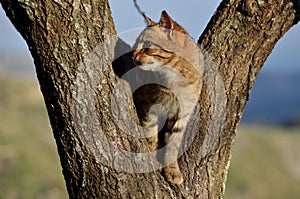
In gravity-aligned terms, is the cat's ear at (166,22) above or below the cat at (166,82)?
above

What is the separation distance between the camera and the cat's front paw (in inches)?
206

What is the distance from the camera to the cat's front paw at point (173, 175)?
5230 millimetres

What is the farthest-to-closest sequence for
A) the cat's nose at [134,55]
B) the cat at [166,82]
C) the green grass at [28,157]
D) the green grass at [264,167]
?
the green grass at [264,167]
the green grass at [28,157]
the cat at [166,82]
the cat's nose at [134,55]

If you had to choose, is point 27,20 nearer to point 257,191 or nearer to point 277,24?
point 277,24

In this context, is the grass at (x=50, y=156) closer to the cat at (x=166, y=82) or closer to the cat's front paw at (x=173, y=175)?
the cat at (x=166, y=82)

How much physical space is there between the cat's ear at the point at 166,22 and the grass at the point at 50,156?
94.1 ft

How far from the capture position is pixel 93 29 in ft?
15.7

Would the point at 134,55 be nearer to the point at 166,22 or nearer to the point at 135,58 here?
the point at 135,58

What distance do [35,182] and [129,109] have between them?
3584 centimetres

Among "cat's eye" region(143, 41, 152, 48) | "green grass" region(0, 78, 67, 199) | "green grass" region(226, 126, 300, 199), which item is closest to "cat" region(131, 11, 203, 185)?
"cat's eye" region(143, 41, 152, 48)

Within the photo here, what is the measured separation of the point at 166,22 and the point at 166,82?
550mm

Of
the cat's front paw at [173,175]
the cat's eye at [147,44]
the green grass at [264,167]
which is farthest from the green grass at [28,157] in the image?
the cat's front paw at [173,175]

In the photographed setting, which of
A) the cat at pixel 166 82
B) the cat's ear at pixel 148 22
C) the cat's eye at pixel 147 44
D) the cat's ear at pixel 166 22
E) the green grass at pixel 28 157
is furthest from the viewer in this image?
the green grass at pixel 28 157

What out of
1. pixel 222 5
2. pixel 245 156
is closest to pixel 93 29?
pixel 222 5
